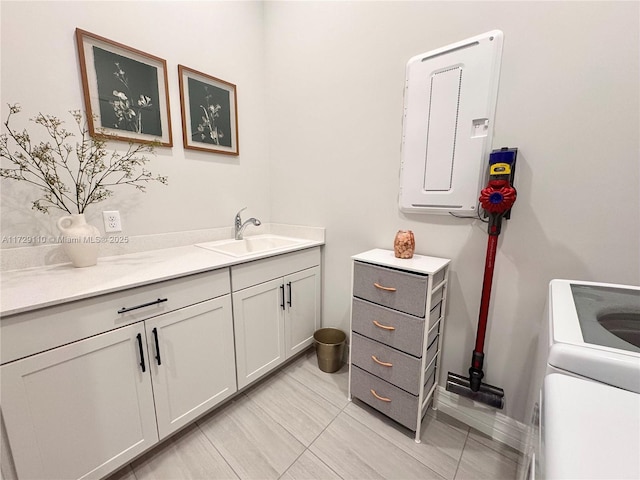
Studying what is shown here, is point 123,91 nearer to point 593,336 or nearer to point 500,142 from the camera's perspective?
point 500,142

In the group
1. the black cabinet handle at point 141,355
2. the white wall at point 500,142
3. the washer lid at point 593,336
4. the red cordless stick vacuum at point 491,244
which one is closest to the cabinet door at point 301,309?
the white wall at point 500,142

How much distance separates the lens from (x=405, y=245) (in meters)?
1.44

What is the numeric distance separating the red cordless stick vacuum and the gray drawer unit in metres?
0.19

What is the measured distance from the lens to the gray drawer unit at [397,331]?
4.23ft

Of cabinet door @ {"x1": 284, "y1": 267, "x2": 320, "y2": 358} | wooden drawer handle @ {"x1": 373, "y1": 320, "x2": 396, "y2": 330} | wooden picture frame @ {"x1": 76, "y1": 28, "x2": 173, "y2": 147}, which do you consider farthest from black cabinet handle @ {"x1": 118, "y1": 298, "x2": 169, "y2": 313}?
wooden drawer handle @ {"x1": 373, "y1": 320, "x2": 396, "y2": 330}

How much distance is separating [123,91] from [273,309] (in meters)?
1.51

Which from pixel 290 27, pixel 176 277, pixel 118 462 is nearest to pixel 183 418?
pixel 118 462

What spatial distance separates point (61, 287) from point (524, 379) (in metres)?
2.09

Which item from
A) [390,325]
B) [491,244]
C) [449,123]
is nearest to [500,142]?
[449,123]

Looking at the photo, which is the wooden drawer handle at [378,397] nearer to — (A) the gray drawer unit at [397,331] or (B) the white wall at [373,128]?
(A) the gray drawer unit at [397,331]

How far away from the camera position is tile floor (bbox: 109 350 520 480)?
47.7 inches

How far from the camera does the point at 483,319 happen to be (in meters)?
1.27

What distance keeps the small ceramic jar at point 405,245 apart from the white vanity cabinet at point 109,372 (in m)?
0.95

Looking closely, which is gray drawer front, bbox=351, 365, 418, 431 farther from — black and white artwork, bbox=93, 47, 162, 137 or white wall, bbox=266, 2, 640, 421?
black and white artwork, bbox=93, 47, 162, 137
